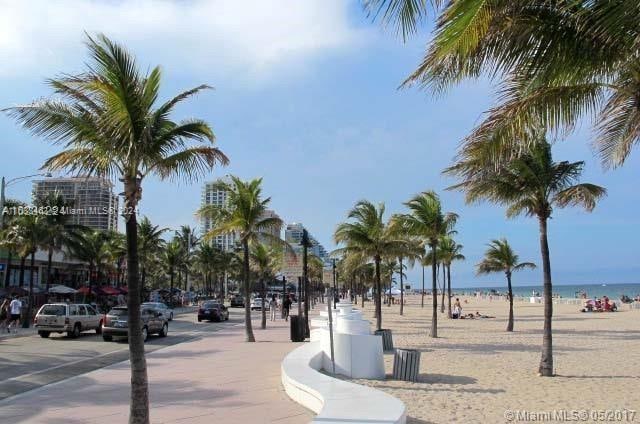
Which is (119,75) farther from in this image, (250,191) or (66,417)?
(250,191)

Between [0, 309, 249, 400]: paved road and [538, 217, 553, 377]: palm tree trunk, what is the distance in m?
11.5

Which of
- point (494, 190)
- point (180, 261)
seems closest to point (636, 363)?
point (494, 190)

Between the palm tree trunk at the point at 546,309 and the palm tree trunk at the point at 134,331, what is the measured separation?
34.8ft

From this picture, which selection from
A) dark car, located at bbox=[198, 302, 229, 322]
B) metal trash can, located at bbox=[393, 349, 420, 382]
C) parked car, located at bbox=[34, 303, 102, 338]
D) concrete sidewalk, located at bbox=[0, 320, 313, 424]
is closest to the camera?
concrete sidewalk, located at bbox=[0, 320, 313, 424]

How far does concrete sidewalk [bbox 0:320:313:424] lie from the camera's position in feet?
29.9

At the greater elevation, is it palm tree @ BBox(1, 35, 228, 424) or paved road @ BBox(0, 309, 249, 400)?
palm tree @ BBox(1, 35, 228, 424)

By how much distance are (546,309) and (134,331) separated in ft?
37.7

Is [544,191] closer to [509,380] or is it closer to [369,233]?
[509,380]

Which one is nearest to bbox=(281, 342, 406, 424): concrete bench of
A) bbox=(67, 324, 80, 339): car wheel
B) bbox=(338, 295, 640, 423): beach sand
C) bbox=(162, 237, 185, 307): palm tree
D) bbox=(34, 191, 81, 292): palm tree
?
bbox=(338, 295, 640, 423): beach sand

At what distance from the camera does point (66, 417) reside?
9.26 metres

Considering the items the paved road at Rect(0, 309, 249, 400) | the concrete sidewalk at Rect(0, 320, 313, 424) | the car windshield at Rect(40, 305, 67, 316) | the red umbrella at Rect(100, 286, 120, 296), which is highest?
the red umbrella at Rect(100, 286, 120, 296)

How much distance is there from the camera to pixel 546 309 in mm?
15281

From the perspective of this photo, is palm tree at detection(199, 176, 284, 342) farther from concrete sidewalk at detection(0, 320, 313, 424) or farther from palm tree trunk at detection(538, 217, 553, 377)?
palm tree trunk at detection(538, 217, 553, 377)

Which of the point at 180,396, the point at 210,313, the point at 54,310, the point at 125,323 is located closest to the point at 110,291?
the point at 210,313
